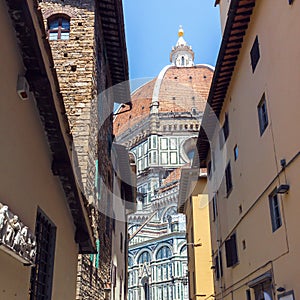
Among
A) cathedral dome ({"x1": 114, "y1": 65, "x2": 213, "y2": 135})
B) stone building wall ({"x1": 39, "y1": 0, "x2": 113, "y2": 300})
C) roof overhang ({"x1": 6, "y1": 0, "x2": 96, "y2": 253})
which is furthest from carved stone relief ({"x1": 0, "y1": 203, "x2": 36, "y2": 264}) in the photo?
cathedral dome ({"x1": 114, "y1": 65, "x2": 213, "y2": 135})

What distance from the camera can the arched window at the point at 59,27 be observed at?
15344mm

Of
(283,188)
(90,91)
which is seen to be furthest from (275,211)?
(90,91)

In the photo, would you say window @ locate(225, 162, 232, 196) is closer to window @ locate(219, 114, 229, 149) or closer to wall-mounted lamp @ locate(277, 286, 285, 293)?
window @ locate(219, 114, 229, 149)

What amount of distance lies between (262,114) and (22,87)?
7.00 m

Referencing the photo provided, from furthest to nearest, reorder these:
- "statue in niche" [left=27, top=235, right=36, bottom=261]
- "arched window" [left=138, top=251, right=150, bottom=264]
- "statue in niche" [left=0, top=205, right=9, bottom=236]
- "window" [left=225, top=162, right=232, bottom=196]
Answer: "arched window" [left=138, top=251, right=150, bottom=264] < "window" [left=225, top=162, right=232, bottom=196] < "statue in niche" [left=27, top=235, right=36, bottom=261] < "statue in niche" [left=0, top=205, right=9, bottom=236]

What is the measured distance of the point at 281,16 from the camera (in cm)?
1002

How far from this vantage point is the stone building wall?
13.5 meters

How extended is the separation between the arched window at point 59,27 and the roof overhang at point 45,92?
700 cm

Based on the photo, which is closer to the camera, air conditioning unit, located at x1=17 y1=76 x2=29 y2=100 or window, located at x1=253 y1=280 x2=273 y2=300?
air conditioning unit, located at x1=17 y1=76 x2=29 y2=100

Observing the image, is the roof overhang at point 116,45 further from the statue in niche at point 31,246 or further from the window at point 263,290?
the statue in niche at point 31,246

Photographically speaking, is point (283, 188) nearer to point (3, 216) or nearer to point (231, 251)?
point (3, 216)

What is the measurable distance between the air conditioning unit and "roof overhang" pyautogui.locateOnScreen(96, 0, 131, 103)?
401 inches

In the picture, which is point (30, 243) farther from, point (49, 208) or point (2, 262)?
point (49, 208)

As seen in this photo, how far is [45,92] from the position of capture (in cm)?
734
